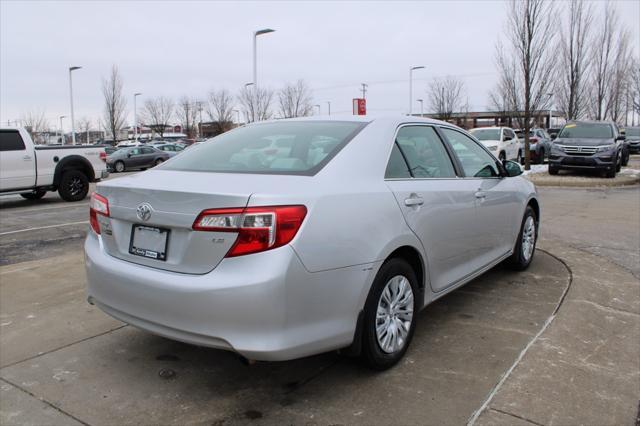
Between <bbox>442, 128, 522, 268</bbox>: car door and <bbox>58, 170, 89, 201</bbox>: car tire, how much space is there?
10725mm

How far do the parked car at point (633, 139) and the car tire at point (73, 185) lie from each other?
100ft

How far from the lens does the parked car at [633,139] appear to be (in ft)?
105

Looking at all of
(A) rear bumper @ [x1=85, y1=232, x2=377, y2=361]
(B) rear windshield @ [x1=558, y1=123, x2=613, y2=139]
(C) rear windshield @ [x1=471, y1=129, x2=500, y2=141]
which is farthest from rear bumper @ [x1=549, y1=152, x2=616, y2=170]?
(A) rear bumper @ [x1=85, y1=232, x2=377, y2=361]

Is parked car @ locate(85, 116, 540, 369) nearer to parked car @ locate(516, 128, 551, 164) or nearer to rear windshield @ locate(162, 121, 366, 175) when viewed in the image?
rear windshield @ locate(162, 121, 366, 175)

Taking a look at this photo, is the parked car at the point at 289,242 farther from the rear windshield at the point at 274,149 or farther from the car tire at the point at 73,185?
the car tire at the point at 73,185

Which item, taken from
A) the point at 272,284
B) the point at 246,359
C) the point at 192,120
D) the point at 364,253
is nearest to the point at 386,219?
the point at 364,253

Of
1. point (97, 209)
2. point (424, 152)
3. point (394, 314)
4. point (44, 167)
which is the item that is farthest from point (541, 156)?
point (97, 209)

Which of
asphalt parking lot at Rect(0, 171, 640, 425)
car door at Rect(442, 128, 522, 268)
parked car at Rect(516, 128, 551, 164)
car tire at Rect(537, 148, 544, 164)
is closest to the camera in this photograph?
asphalt parking lot at Rect(0, 171, 640, 425)

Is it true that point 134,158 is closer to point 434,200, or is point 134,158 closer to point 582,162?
point 582,162

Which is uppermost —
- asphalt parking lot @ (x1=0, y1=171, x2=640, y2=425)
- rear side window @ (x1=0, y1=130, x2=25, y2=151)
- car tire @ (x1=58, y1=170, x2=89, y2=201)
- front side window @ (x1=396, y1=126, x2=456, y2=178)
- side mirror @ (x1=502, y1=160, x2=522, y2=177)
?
rear side window @ (x1=0, y1=130, x2=25, y2=151)

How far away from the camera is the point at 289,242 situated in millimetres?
2584

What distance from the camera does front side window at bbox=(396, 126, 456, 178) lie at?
367 cm

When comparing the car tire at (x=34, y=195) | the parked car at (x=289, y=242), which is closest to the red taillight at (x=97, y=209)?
the parked car at (x=289, y=242)

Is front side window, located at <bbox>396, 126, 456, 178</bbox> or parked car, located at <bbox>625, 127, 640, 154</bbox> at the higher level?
parked car, located at <bbox>625, 127, 640, 154</bbox>
